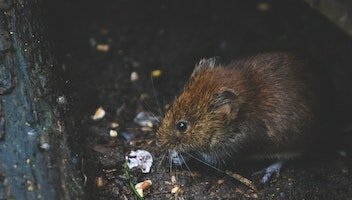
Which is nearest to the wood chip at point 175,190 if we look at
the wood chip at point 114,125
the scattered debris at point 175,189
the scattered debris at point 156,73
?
the scattered debris at point 175,189

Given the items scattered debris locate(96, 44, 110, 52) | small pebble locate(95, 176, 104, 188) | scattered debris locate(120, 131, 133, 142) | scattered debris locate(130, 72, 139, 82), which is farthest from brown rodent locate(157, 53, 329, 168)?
scattered debris locate(96, 44, 110, 52)

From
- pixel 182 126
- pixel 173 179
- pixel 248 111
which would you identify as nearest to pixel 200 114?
pixel 182 126

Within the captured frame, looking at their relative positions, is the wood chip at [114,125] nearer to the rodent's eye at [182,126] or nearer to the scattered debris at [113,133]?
the scattered debris at [113,133]

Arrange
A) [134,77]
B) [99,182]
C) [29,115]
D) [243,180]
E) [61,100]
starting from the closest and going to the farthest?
[29,115]
[61,100]
[99,182]
[243,180]
[134,77]

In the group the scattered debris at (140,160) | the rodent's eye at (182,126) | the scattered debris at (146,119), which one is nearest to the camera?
the rodent's eye at (182,126)

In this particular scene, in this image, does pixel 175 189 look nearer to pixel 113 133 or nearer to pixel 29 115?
pixel 113 133

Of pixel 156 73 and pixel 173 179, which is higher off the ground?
pixel 156 73

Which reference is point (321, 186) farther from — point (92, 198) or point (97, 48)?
point (97, 48)
